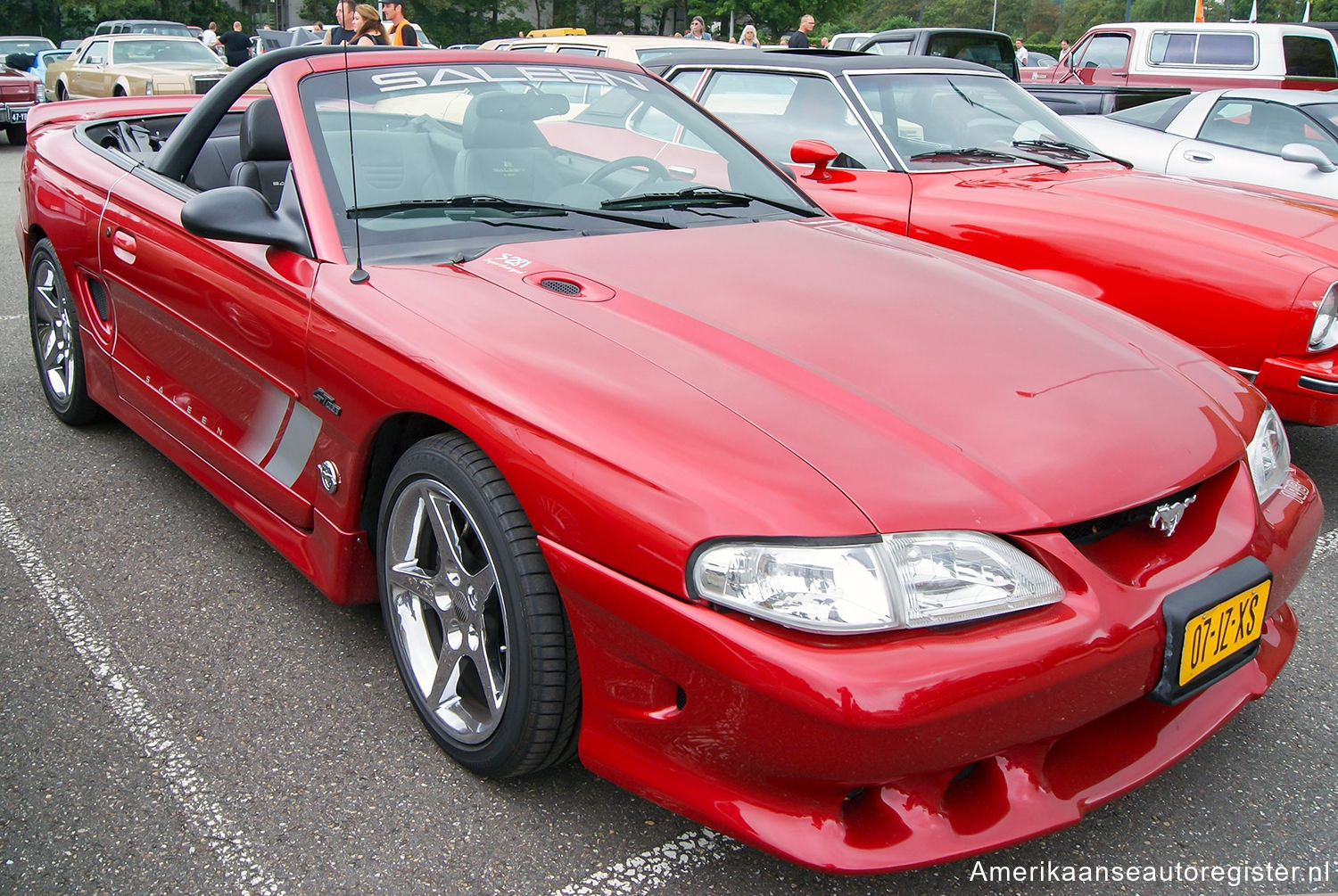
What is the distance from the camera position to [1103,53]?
13.2m

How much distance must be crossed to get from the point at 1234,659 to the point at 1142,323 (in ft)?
3.29

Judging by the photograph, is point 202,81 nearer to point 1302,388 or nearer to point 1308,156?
point 1308,156

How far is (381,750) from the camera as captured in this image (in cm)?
228

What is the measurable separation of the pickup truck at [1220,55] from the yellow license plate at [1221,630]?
11.5 meters

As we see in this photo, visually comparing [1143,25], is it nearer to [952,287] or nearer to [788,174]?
[788,174]

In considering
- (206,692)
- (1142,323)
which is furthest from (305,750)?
(1142,323)

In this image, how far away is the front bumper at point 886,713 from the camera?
5.23 ft

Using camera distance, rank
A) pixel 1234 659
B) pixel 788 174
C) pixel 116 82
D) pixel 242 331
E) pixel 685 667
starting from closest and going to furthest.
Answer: pixel 685 667 → pixel 1234 659 → pixel 242 331 → pixel 788 174 → pixel 116 82

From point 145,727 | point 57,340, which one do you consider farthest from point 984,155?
point 145,727

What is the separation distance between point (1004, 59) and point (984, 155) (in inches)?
308

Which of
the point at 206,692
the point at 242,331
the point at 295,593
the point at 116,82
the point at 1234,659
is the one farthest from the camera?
the point at 116,82

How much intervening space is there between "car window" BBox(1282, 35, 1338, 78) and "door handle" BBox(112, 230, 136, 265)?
12975 millimetres

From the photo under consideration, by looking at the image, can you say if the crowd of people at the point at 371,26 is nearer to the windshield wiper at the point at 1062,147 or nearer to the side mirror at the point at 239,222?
the side mirror at the point at 239,222

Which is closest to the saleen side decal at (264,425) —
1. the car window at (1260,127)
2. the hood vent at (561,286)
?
the hood vent at (561,286)
